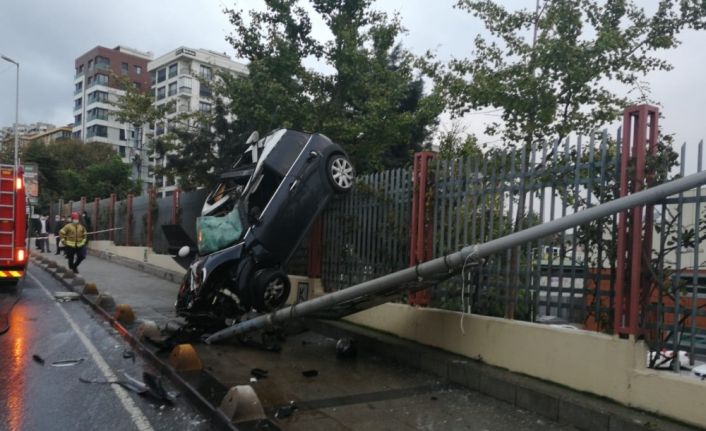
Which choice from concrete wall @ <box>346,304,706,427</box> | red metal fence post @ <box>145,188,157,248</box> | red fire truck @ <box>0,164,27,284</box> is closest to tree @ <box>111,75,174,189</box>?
red metal fence post @ <box>145,188,157,248</box>

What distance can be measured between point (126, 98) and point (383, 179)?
1531 centimetres

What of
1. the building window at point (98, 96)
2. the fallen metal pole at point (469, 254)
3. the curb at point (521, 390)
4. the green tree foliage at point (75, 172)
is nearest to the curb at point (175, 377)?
the fallen metal pole at point (469, 254)

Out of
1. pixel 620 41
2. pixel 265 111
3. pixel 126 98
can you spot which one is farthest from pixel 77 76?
pixel 620 41

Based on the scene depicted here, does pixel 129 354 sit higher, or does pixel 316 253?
pixel 316 253

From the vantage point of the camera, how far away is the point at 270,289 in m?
7.20

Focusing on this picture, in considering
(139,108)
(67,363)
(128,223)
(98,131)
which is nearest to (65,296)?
(67,363)

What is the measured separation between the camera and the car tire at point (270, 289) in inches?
280

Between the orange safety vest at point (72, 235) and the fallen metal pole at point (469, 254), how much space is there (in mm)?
9301

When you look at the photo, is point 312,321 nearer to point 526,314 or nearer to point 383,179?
point 383,179

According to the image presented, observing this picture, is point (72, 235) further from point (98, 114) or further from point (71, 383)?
point (98, 114)

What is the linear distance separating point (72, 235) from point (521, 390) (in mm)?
13095

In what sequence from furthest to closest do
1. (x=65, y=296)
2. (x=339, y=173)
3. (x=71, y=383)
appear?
(x=65, y=296)
(x=339, y=173)
(x=71, y=383)

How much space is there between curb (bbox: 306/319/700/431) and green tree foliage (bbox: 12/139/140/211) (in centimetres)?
3166

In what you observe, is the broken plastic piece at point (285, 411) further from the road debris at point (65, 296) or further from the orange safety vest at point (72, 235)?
the orange safety vest at point (72, 235)
